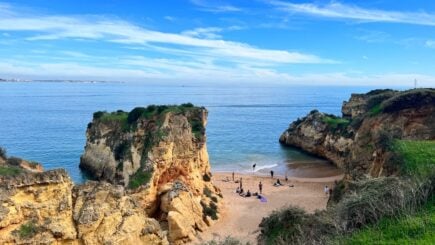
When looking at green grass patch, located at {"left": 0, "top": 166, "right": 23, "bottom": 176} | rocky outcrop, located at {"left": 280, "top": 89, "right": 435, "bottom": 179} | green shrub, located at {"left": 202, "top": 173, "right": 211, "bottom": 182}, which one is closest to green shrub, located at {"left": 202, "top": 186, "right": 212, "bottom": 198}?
green shrub, located at {"left": 202, "top": 173, "right": 211, "bottom": 182}

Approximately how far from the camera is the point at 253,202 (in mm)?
37656

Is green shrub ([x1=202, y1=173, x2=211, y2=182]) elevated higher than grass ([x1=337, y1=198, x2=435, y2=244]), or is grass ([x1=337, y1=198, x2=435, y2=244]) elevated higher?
grass ([x1=337, y1=198, x2=435, y2=244])

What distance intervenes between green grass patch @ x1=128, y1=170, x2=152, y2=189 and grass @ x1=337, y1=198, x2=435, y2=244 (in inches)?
748

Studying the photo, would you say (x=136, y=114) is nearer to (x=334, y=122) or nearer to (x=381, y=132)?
(x=381, y=132)

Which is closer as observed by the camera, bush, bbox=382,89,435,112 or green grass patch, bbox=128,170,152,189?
green grass patch, bbox=128,170,152,189

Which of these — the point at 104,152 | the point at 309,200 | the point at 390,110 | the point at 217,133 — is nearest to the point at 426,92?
the point at 390,110

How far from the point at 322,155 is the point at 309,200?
23.0 m

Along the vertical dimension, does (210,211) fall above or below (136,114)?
below

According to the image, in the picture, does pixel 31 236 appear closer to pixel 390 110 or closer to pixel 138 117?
pixel 138 117

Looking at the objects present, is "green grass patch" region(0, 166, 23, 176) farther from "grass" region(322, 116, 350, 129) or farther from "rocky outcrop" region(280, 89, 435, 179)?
"grass" region(322, 116, 350, 129)

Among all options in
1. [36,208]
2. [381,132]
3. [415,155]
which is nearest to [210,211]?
[381,132]

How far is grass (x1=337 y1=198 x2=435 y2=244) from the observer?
37.9ft

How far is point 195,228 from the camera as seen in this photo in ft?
96.5

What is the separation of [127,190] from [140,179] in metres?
4.64
